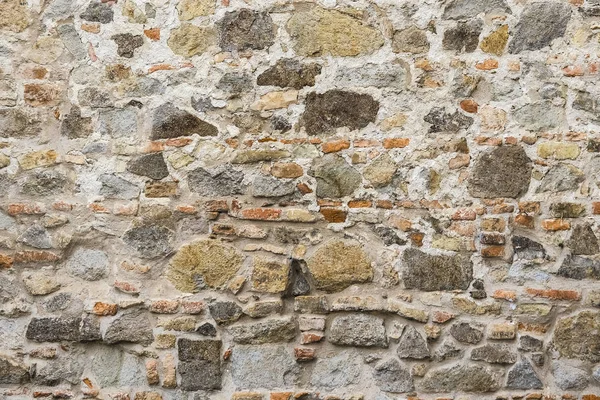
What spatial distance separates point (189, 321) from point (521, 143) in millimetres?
1493

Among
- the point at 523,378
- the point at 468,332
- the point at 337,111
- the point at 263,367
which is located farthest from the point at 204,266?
the point at 523,378

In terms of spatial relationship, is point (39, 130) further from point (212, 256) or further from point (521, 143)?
point (521, 143)

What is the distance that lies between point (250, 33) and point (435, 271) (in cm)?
123

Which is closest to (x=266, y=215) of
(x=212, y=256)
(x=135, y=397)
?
(x=212, y=256)

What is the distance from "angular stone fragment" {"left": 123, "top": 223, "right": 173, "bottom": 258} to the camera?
2.79m

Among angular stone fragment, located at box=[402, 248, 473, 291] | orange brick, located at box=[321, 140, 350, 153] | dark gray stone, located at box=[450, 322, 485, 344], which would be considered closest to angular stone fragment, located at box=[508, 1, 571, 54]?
orange brick, located at box=[321, 140, 350, 153]

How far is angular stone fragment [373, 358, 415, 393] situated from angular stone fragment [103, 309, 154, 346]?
3.03 ft

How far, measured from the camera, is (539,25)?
106 inches

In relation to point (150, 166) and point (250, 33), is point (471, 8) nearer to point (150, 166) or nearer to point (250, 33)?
point (250, 33)

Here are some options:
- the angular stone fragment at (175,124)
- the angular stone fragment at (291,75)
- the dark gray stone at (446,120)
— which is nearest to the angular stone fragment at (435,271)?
the dark gray stone at (446,120)

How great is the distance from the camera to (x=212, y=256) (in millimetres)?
2760

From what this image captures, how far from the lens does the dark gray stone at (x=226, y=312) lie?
273 centimetres

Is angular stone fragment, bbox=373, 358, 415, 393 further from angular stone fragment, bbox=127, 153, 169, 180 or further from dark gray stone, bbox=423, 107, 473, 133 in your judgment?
angular stone fragment, bbox=127, 153, 169, 180

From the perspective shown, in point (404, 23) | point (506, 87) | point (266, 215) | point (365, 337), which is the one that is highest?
point (404, 23)
